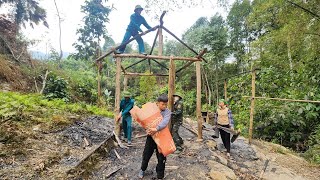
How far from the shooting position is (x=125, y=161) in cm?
540

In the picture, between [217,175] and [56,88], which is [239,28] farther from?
[217,175]

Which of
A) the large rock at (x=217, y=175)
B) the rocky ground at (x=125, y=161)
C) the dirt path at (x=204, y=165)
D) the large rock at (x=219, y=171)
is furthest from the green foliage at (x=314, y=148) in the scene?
the large rock at (x=217, y=175)

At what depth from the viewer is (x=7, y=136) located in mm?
5098

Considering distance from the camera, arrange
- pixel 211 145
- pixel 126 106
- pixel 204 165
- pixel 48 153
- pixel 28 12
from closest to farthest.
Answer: pixel 48 153
pixel 204 165
pixel 126 106
pixel 211 145
pixel 28 12

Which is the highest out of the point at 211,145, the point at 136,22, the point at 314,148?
the point at 136,22

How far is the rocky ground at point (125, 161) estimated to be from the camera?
432 centimetres

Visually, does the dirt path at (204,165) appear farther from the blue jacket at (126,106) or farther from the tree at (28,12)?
the tree at (28,12)

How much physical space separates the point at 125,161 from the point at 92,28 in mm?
17287

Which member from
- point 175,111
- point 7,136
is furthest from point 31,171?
point 175,111

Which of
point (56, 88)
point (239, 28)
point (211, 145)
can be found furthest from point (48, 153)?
point (239, 28)

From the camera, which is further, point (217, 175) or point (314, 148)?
point (314, 148)

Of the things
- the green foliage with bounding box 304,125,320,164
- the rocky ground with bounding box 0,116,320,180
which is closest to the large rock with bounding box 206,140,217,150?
the rocky ground with bounding box 0,116,320,180

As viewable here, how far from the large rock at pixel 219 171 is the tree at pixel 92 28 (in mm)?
17544

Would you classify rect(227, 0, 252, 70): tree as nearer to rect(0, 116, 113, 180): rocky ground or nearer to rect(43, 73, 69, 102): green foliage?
rect(43, 73, 69, 102): green foliage
